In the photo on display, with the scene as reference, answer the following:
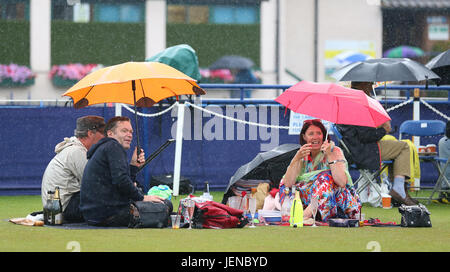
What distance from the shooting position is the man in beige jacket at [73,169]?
880 cm

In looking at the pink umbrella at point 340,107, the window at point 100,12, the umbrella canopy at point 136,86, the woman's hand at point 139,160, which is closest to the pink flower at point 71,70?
the window at point 100,12

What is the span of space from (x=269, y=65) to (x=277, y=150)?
18555 mm

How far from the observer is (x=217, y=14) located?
29.2 metres

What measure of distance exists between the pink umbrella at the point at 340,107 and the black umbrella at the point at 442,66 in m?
3.07

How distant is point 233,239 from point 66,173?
2.21 metres

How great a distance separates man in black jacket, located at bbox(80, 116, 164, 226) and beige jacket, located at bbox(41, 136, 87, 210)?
32 cm

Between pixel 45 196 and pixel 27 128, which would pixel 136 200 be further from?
pixel 27 128

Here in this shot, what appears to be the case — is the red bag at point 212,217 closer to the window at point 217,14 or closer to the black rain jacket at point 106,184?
the black rain jacket at point 106,184

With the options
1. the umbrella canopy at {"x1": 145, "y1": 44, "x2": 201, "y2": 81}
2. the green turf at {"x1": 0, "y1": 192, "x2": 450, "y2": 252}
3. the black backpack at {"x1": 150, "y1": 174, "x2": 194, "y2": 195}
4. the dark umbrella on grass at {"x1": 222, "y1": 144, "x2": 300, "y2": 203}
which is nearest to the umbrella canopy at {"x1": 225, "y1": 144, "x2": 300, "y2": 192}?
the dark umbrella on grass at {"x1": 222, "y1": 144, "x2": 300, "y2": 203}
